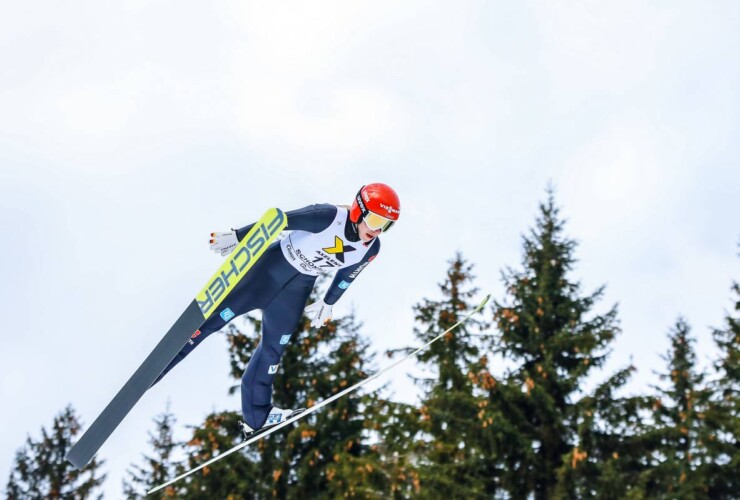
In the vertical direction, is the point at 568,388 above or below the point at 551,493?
above

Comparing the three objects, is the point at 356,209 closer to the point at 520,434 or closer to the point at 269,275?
the point at 269,275

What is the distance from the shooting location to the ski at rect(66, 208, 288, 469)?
6449 millimetres

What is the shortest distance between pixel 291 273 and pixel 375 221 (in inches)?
33.2

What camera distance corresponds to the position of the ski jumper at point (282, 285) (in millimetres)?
6531

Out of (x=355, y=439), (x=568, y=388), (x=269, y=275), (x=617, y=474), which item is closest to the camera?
(x=269, y=275)

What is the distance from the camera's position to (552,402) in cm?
1277

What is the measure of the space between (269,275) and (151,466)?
12.2m

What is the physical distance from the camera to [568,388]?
43.0 ft

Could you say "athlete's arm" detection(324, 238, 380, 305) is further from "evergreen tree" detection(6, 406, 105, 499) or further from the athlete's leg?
"evergreen tree" detection(6, 406, 105, 499)

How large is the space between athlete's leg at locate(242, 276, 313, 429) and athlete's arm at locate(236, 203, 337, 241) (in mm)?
493

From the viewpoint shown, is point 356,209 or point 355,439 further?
point 355,439

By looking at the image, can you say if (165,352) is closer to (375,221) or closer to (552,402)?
(375,221)

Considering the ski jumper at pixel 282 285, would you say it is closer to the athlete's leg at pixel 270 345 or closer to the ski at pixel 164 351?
the athlete's leg at pixel 270 345

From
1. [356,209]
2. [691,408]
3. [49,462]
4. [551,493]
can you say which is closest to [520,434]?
[551,493]
